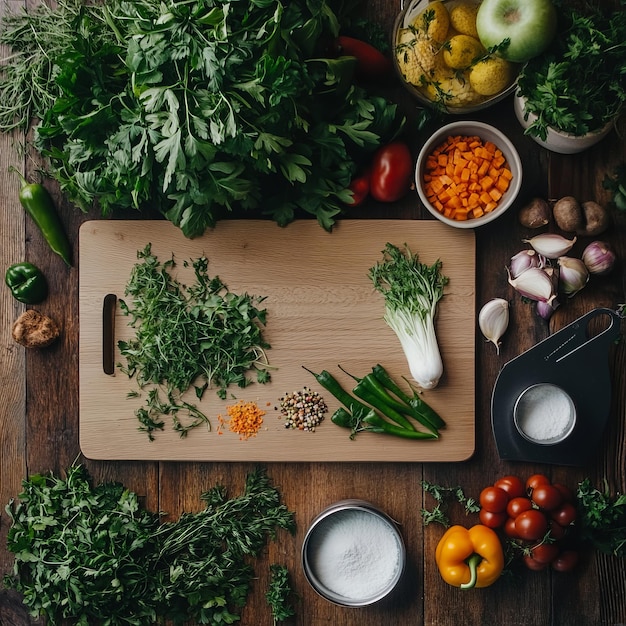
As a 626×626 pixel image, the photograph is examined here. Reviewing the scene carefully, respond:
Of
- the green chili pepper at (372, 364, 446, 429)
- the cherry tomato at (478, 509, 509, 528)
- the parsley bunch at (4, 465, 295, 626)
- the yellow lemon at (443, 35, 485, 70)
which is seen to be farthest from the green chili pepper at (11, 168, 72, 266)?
the cherry tomato at (478, 509, 509, 528)

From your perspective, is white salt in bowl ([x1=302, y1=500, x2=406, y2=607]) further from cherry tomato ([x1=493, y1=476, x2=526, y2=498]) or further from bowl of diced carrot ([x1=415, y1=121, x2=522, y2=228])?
bowl of diced carrot ([x1=415, y1=121, x2=522, y2=228])

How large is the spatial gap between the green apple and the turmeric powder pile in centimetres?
116

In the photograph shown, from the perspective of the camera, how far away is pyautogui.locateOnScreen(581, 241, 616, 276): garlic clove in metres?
1.81

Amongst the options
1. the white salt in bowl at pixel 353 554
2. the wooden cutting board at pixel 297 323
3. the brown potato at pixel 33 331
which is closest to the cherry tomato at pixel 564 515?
the wooden cutting board at pixel 297 323

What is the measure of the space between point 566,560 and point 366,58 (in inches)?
60.2

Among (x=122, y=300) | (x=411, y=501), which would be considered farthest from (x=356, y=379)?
(x=122, y=300)

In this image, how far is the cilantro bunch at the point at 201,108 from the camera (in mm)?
1432

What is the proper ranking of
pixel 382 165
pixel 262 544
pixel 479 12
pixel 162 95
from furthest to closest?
pixel 262 544 < pixel 382 165 < pixel 479 12 < pixel 162 95

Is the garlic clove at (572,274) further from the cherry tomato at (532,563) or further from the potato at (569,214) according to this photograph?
the cherry tomato at (532,563)

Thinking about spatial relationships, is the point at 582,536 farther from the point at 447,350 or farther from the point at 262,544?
the point at 262,544

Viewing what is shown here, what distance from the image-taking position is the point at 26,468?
1924 millimetres

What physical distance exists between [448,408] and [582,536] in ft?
1.74

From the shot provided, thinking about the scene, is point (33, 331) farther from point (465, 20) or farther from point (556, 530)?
point (556, 530)

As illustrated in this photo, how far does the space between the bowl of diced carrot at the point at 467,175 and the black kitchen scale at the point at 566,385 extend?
1.38 feet
